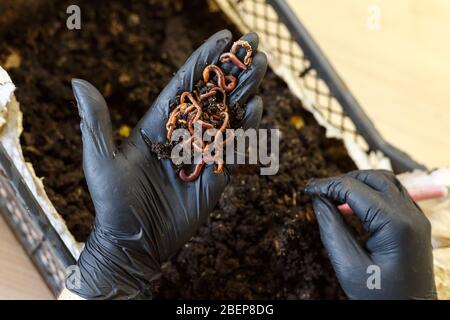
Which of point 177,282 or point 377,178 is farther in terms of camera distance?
point 177,282

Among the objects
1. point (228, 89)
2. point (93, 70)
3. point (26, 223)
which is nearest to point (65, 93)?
point (93, 70)

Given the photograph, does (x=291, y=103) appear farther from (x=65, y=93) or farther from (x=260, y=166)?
(x=65, y=93)

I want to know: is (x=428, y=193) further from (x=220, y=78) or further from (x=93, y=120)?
(x=93, y=120)

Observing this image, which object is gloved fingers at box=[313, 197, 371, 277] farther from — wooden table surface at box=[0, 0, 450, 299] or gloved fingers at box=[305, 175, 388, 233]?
wooden table surface at box=[0, 0, 450, 299]

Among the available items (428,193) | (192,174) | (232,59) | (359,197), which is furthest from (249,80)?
(428,193)

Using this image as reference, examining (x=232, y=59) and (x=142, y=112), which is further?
(x=142, y=112)

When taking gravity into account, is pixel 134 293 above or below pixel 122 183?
below

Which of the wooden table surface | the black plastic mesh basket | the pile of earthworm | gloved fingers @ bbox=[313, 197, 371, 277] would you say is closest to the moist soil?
the black plastic mesh basket
